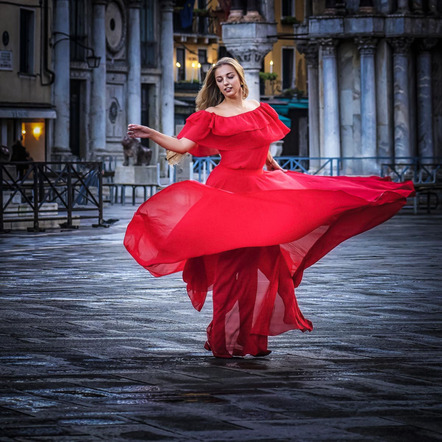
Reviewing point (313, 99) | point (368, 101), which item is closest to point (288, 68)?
point (313, 99)

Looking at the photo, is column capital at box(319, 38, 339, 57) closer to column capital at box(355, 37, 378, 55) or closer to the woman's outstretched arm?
column capital at box(355, 37, 378, 55)

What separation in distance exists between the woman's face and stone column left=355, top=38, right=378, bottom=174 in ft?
65.7

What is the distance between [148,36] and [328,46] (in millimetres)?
23487

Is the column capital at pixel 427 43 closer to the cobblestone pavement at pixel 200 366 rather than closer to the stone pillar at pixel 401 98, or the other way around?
the stone pillar at pixel 401 98

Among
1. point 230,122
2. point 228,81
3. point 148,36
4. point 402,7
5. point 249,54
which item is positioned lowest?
point 230,122

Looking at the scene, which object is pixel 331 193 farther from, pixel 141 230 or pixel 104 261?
pixel 104 261

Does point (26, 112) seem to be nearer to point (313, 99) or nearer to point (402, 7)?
point (313, 99)

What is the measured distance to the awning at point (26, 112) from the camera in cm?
3550

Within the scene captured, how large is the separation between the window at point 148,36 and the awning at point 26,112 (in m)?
12.4

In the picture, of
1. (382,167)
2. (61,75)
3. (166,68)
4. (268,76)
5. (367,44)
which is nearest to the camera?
(382,167)

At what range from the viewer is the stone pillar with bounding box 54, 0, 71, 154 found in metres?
41.3

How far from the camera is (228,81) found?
7.71 metres

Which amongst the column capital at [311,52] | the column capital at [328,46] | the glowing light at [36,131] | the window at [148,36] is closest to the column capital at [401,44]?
the column capital at [328,46]

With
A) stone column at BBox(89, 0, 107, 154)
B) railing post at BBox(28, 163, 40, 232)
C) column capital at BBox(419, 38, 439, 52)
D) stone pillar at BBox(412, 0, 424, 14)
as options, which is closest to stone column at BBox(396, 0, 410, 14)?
stone pillar at BBox(412, 0, 424, 14)
